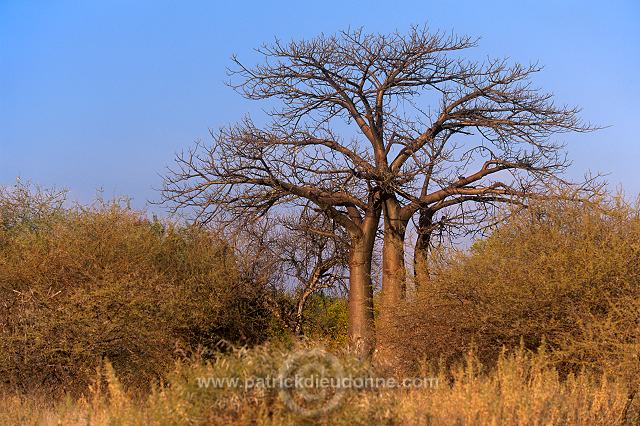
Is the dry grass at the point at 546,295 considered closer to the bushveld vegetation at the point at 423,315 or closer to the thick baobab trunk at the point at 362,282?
the bushveld vegetation at the point at 423,315

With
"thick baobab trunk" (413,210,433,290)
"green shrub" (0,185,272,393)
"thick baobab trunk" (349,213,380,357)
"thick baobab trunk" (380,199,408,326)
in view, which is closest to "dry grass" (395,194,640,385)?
"thick baobab trunk" (413,210,433,290)

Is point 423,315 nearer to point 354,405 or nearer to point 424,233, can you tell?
point 424,233

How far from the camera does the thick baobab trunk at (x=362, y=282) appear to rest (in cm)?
1814

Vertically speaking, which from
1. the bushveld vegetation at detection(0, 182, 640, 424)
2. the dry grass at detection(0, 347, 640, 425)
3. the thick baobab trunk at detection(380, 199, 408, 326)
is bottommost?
the dry grass at detection(0, 347, 640, 425)

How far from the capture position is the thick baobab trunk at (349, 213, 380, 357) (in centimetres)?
1814

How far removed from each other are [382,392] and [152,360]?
931 centimetres

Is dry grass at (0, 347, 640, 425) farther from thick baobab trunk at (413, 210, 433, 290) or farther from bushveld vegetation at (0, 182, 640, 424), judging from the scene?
thick baobab trunk at (413, 210, 433, 290)

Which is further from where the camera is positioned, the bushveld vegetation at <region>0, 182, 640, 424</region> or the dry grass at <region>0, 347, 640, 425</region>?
the bushveld vegetation at <region>0, 182, 640, 424</region>

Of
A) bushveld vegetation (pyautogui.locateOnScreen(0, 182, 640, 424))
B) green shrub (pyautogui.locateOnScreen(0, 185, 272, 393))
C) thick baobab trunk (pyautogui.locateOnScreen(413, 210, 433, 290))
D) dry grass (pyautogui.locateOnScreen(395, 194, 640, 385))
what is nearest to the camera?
bushveld vegetation (pyautogui.locateOnScreen(0, 182, 640, 424))

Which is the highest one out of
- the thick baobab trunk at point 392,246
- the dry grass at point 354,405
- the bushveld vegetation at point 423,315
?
the thick baobab trunk at point 392,246

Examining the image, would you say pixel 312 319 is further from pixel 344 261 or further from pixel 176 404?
pixel 176 404

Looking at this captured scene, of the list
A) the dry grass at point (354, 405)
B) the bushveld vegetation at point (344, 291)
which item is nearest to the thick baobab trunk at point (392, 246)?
the bushveld vegetation at point (344, 291)

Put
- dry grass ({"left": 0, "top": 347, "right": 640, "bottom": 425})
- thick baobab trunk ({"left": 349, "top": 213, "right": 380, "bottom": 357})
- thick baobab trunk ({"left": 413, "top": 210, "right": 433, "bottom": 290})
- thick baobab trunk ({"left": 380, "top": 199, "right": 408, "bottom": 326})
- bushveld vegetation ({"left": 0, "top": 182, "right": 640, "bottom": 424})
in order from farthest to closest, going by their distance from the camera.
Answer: thick baobab trunk ({"left": 349, "top": 213, "right": 380, "bottom": 357}), thick baobab trunk ({"left": 380, "top": 199, "right": 408, "bottom": 326}), thick baobab trunk ({"left": 413, "top": 210, "right": 433, "bottom": 290}), bushveld vegetation ({"left": 0, "top": 182, "right": 640, "bottom": 424}), dry grass ({"left": 0, "top": 347, "right": 640, "bottom": 425})

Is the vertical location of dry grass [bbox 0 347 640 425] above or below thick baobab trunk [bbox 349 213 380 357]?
below
